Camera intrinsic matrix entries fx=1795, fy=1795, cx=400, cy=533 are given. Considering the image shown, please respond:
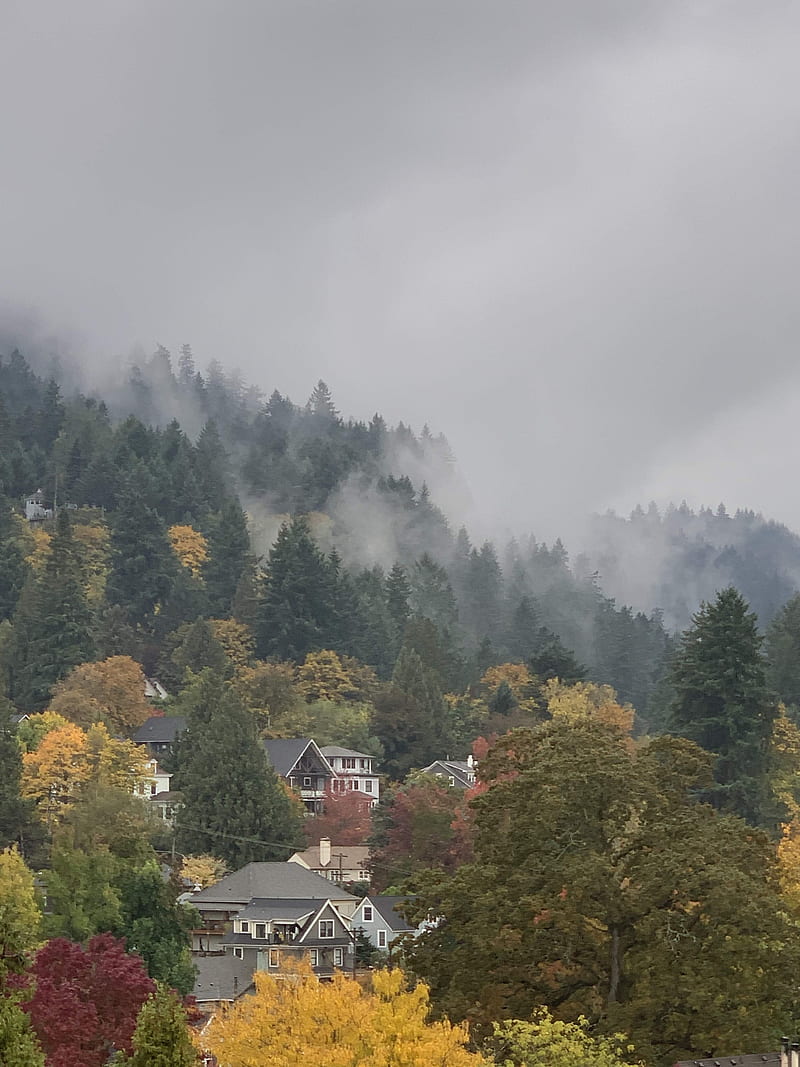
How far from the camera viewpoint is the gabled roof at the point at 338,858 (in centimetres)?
9312

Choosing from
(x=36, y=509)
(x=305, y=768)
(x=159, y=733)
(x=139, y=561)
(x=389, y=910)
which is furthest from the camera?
(x=36, y=509)

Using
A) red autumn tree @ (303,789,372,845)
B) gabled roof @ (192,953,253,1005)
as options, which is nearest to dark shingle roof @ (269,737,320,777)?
red autumn tree @ (303,789,372,845)

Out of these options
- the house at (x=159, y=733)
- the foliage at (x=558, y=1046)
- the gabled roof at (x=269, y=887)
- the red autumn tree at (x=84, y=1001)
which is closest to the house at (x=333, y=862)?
the gabled roof at (x=269, y=887)

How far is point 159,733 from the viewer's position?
372 ft

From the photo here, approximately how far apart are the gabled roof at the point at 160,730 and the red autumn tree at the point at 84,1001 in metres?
60.5

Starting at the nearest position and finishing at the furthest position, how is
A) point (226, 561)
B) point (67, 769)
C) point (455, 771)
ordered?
point (67, 769), point (455, 771), point (226, 561)

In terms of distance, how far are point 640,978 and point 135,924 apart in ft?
90.2

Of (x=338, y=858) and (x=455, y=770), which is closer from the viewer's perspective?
(x=338, y=858)

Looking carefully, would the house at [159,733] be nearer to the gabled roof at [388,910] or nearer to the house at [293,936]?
the gabled roof at [388,910]

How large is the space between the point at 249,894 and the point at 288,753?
29.0 meters

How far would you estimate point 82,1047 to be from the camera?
46.8 metres

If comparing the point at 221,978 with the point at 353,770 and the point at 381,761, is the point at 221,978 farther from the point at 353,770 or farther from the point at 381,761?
the point at 381,761

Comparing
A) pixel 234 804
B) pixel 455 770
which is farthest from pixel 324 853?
pixel 455 770

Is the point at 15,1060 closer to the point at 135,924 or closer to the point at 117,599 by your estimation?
the point at 135,924
